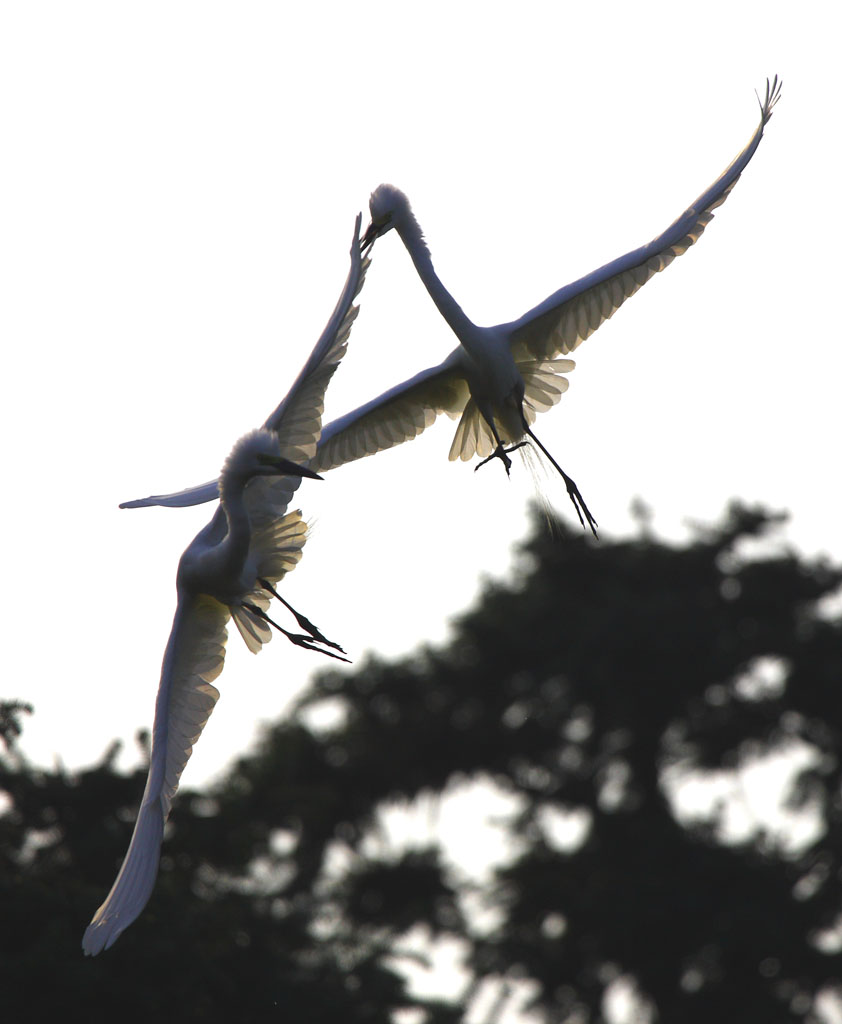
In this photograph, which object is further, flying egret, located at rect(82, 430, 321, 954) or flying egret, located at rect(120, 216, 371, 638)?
flying egret, located at rect(82, 430, 321, 954)

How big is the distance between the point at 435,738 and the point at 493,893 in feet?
7.23

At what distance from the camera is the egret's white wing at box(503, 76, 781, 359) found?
7586 mm

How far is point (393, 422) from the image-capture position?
327 inches

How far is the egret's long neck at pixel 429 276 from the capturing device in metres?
7.45

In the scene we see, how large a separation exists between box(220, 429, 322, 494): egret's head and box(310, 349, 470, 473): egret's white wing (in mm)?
1605

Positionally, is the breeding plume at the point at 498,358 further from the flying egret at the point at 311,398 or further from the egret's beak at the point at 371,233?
the flying egret at the point at 311,398

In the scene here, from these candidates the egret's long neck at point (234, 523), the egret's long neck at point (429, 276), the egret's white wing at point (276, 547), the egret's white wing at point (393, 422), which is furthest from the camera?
the egret's white wing at point (393, 422)

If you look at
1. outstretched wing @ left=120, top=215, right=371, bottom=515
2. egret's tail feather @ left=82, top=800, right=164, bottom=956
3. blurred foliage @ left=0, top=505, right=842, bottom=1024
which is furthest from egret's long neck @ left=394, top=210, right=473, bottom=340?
blurred foliage @ left=0, top=505, right=842, bottom=1024

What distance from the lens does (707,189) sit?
7.66 meters

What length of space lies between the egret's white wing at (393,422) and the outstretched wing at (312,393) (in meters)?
1.19

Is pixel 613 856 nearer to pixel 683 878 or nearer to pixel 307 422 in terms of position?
pixel 683 878

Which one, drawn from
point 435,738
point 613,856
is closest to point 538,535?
point 435,738

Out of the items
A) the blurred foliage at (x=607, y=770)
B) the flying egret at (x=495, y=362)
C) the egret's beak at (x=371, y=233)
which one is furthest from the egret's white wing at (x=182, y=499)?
the blurred foliage at (x=607, y=770)

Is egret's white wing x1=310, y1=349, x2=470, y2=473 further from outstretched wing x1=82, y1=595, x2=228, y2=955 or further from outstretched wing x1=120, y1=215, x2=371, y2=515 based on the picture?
outstretched wing x1=82, y1=595, x2=228, y2=955
